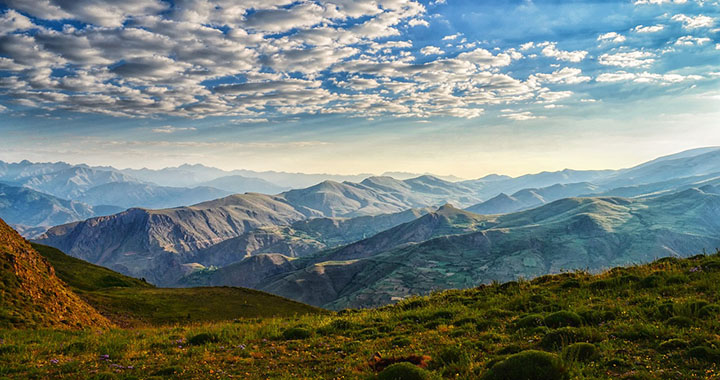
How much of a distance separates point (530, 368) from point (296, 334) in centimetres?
1312

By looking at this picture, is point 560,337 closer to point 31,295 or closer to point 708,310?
point 708,310

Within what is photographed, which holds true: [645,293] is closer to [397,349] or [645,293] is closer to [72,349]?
[397,349]

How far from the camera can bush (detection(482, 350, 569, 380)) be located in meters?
10.6

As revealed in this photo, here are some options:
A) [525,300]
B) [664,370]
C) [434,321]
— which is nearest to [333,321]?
[434,321]

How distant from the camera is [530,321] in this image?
17.5 m

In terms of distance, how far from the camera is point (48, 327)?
2450 cm

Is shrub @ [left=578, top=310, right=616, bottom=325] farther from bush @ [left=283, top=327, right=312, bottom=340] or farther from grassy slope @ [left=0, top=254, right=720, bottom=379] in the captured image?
bush @ [left=283, top=327, right=312, bottom=340]

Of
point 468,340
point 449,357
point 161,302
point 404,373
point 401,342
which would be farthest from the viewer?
point 161,302

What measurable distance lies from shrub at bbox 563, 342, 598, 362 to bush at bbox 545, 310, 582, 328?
3919 mm

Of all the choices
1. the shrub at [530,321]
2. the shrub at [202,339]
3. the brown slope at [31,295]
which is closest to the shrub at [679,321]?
the shrub at [530,321]

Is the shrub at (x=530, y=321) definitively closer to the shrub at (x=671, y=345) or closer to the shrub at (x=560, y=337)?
the shrub at (x=560, y=337)

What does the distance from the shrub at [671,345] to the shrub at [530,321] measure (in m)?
5.12

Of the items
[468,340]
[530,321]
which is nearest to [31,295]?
[468,340]

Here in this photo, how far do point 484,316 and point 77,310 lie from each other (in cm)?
3345
